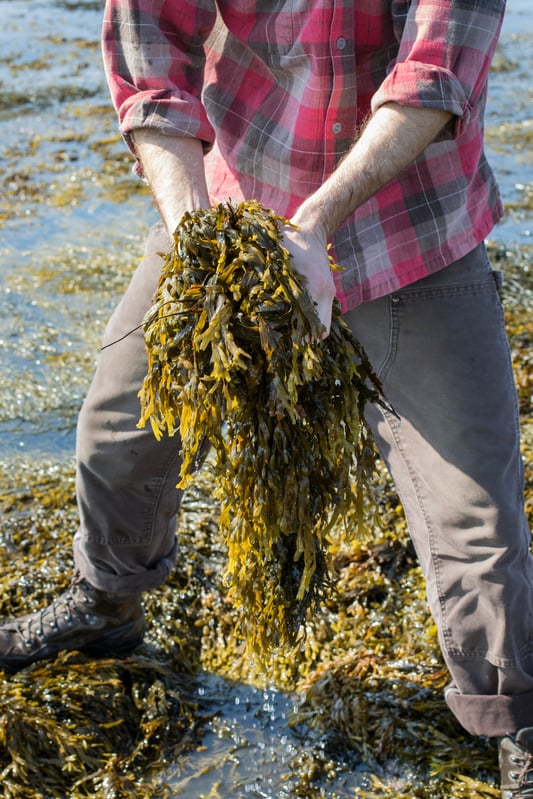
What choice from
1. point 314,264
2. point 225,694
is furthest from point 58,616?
point 314,264

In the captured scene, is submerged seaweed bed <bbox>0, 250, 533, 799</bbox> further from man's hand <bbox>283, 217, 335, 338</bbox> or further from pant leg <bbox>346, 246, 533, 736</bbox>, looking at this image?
man's hand <bbox>283, 217, 335, 338</bbox>

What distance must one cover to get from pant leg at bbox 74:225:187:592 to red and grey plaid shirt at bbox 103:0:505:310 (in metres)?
0.36

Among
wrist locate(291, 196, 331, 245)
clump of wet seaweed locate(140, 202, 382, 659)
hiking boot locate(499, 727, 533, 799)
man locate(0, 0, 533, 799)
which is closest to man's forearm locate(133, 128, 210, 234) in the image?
man locate(0, 0, 533, 799)

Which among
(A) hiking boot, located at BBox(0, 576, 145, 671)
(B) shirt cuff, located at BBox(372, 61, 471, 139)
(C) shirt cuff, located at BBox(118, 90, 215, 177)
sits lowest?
(A) hiking boot, located at BBox(0, 576, 145, 671)

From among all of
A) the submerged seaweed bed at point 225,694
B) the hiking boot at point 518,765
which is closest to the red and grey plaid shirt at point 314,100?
the submerged seaweed bed at point 225,694

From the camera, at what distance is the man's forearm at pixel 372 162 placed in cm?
197

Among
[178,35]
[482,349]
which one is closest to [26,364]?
[178,35]

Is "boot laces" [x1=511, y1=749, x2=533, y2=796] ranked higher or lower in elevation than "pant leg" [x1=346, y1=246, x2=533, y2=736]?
lower

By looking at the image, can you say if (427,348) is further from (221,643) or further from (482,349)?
(221,643)

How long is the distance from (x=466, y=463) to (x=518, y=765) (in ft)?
2.81

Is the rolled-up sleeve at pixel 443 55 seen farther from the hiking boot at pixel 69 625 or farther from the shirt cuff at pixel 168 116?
the hiking boot at pixel 69 625

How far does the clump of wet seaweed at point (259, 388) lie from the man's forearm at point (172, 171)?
15cm

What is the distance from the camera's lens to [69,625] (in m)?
2.89

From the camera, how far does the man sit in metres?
2.14
